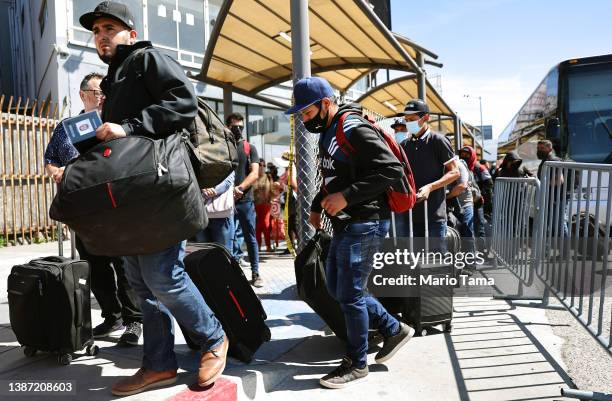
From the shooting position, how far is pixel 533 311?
15.3ft

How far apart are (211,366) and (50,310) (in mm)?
A: 1259

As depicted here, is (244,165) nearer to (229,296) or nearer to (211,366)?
(229,296)

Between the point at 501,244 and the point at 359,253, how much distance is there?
14.8 feet

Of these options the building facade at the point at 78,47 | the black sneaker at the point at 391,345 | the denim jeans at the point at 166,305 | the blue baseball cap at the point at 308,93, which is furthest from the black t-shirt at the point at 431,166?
the building facade at the point at 78,47

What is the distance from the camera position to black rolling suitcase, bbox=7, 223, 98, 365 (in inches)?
125

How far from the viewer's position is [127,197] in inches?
89.4

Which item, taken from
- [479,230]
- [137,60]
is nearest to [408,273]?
[137,60]

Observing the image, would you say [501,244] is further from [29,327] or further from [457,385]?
[29,327]

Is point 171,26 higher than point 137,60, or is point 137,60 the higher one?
point 171,26

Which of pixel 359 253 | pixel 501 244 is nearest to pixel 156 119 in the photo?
pixel 359 253

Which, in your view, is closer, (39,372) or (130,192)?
(130,192)

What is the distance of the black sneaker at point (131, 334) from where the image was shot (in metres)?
3.52

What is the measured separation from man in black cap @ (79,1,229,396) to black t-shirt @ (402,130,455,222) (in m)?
2.58

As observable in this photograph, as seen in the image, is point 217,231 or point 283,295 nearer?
point 217,231
